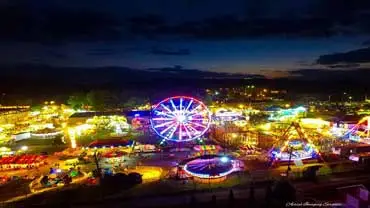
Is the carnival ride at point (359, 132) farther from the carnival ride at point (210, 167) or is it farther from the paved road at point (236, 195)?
the carnival ride at point (210, 167)

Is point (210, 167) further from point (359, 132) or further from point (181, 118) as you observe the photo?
point (359, 132)

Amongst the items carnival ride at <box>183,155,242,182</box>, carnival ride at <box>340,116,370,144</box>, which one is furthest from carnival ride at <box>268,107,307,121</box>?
carnival ride at <box>183,155,242,182</box>

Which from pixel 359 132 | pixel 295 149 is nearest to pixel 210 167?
pixel 295 149

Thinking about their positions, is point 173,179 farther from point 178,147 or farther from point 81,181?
point 178,147

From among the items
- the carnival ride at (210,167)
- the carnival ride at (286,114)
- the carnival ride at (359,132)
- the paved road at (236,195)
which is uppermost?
the carnival ride at (286,114)

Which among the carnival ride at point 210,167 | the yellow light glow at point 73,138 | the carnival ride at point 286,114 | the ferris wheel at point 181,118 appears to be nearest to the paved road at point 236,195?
the carnival ride at point 210,167
